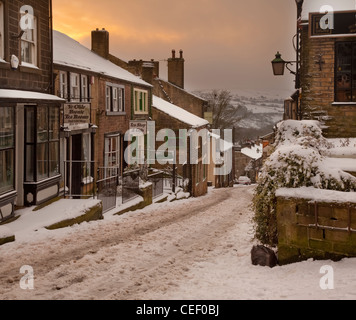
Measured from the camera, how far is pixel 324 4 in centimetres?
1502

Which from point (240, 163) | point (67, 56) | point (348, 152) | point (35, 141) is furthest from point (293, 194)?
point (240, 163)

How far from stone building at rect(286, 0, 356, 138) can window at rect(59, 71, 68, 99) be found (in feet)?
30.3

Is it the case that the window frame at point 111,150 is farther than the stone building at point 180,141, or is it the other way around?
the stone building at point 180,141

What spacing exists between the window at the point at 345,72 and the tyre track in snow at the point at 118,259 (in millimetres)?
5388

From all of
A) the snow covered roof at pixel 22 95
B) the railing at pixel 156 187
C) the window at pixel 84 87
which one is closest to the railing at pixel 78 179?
the window at pixel 84 87

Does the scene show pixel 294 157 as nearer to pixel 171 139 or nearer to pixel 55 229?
pixel 55 229

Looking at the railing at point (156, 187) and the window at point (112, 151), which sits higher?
the window at point (112, 151)

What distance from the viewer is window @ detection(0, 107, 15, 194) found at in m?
12.3

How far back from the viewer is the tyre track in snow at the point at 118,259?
798 cm

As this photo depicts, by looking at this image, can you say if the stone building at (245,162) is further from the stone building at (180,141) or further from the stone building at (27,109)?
the stone building at (27,109)

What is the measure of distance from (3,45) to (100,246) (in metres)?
6.40

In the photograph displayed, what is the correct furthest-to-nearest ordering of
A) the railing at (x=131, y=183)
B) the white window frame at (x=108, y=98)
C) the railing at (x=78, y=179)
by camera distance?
the white window frame at (x=108, y=98), the railing at (x=131, y=183), the railing at (x=78, y=179)

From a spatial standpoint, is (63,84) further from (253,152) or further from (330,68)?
(253,152)

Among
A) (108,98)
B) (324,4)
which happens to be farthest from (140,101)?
(324,4)
